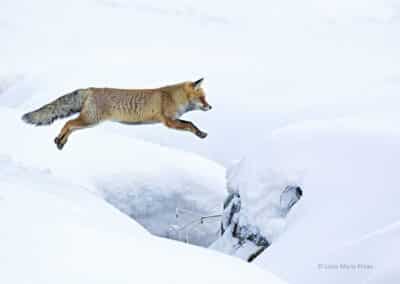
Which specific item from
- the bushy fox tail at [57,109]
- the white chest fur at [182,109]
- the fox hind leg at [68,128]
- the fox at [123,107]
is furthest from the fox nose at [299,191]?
the bushy fox tail at [57,109]

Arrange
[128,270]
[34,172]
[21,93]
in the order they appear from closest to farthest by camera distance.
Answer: [128,270], [34,172], [21,93]

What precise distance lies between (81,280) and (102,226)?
112 cm

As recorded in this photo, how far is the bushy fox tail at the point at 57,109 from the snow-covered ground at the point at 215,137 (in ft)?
1.54

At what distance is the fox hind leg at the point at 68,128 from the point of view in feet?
24.9

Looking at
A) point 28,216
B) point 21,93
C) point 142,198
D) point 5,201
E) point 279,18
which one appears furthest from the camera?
point 279,18

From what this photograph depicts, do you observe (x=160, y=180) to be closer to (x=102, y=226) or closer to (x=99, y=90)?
(x=99, y=90)

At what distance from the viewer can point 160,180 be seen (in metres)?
9.38

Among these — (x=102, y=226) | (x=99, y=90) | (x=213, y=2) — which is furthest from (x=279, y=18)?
(x=102, y=226)

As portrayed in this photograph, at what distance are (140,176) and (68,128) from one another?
1860mm

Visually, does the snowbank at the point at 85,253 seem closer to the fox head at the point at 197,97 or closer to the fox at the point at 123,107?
the fox at the point at 123,107

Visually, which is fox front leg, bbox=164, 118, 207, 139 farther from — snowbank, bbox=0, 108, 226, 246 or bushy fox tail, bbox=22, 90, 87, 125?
snowbank, bbox=0, 108, 226, 246

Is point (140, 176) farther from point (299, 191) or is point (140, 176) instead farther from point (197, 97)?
point (299, 191)

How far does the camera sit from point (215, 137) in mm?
13570

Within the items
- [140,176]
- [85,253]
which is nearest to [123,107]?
[140,176]
